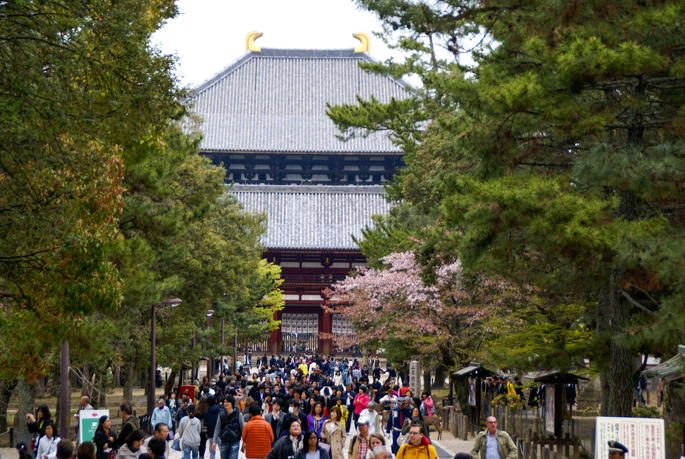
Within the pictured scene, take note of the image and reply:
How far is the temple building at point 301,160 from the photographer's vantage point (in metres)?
50.3

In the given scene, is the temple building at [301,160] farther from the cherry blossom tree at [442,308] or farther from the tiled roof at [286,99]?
the cherry blossom tree at [442,308]

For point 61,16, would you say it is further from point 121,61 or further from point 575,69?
point 575,69

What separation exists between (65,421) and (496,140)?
8579 millimetres

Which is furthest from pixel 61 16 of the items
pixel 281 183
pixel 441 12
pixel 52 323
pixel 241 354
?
pixel 281 183

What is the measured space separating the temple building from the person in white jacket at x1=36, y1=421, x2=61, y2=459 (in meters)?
38.2

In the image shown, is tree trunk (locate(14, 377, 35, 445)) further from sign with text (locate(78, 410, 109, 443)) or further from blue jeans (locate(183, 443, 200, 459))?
sign with text (locate(78, 410, 109, 443))

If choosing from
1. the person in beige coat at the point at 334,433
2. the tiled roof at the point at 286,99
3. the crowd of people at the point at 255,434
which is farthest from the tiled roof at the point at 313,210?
the person in beige coat at the point at 334,433

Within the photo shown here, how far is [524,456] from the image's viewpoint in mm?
13555

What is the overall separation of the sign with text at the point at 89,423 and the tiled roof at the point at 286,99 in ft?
152

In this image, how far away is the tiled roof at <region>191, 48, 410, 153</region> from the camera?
190ft

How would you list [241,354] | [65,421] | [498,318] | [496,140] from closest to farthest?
[496,140] → [65,421] → [498,318] → [241,354]

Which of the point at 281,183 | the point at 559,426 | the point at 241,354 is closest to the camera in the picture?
the point at 559,426

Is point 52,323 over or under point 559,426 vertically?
over

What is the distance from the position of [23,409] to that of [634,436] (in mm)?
13438
